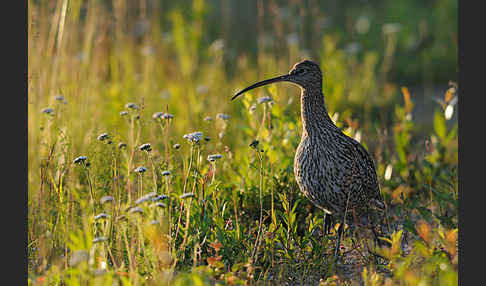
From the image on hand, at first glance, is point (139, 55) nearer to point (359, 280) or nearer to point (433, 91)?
point (433, 91)

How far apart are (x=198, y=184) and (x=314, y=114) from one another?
852mm

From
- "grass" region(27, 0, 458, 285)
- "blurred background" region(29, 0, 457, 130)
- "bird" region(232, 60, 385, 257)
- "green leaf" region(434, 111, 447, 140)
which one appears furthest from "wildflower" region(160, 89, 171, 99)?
"green leaf" region(434, 111, 447, 140)

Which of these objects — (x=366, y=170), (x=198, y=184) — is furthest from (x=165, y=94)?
(x=366, y=170)

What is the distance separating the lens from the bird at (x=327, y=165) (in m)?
3.41

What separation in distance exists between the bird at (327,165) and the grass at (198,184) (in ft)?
0.52

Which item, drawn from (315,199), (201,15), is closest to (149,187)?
(315,199)

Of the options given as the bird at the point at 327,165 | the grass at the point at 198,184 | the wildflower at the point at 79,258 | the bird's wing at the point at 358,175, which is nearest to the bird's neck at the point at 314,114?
the bird at the point at 327,165

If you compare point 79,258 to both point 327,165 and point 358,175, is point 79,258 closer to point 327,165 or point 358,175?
point 327,165

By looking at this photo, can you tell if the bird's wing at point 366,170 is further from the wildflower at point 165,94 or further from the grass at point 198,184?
the wildflower at point 165,94

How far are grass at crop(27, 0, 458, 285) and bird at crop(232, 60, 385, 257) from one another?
0.52ft

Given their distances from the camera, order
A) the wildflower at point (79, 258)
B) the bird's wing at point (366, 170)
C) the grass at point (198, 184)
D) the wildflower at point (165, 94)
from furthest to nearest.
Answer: the wildflower at point (165, 94) → the bird's wing at point (366, 170) → the grass at point (198, 184) → the wildflower at point (79, 258)

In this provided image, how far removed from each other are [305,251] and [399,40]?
572cm

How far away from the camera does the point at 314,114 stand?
11.9 ft

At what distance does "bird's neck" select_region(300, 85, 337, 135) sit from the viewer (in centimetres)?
356
